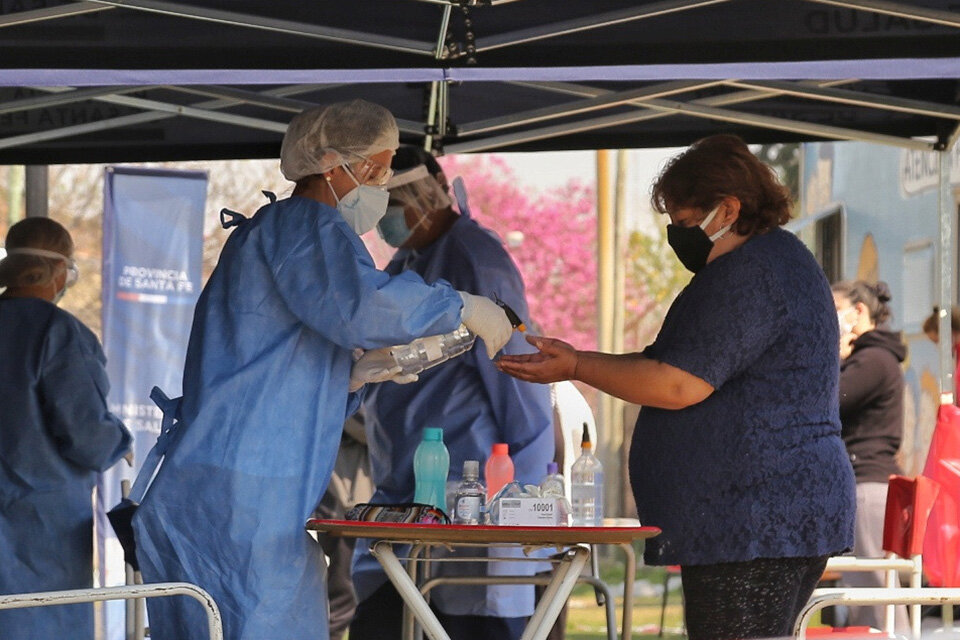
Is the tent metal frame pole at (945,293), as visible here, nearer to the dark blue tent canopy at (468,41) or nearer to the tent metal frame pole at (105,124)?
the dark blue tent canopy at (468,41)

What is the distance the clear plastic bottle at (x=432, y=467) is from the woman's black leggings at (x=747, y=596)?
→ 93 cm

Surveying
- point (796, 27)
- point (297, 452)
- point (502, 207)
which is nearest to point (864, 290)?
point (796, 27)

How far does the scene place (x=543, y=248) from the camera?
19328 mm

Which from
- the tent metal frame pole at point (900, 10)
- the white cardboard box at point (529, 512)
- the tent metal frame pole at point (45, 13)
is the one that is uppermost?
the tent metal frame pole at point (900, 10)

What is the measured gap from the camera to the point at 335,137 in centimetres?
356

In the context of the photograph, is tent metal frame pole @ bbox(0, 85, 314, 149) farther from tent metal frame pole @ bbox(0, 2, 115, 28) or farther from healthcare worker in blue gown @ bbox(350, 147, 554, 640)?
tent metal frame pole @ bbox(0, 2, 115, 28)

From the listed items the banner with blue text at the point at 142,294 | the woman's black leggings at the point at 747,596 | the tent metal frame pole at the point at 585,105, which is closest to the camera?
the woman's black leggings at the point at 747,596

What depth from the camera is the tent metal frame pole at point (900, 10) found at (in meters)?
3.83

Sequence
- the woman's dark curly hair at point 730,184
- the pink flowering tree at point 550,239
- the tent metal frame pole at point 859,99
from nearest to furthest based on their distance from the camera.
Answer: the woman's dark curly hair at point 730,184 < the tent metal frame pole at point 859,99 < the pink flowering tree at point 550,239

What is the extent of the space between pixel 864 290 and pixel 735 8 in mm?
3126

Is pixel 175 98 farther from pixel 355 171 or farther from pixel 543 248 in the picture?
pixel 543 248

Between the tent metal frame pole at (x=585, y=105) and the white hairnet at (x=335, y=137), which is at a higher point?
the tent metal frame pole at (x=585, y=105)

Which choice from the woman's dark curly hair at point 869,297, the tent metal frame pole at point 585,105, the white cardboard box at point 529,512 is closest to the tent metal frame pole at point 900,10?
the tent metal frame pole at point 585,105

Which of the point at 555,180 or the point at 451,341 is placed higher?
the point at 555,180
